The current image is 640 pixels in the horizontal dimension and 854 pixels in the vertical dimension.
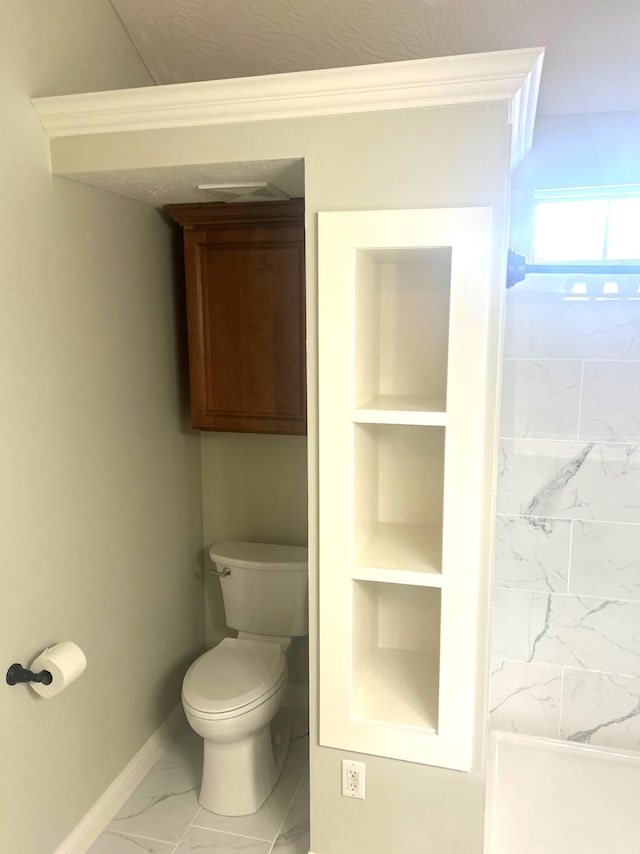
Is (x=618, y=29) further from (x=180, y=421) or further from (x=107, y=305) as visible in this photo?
(x=180, y=421)

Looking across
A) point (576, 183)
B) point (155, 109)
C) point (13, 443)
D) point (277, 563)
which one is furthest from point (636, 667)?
point (155, 109)

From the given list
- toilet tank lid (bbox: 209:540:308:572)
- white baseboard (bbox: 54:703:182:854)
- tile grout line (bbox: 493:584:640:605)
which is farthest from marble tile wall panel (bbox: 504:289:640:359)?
white baseboard (bbox: 54:703:182:854)

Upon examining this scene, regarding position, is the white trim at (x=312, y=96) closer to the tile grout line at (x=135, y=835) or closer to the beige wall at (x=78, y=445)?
the beige wall at (x=78, y=445)

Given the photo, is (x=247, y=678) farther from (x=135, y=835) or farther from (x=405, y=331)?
(x=405, y=331)

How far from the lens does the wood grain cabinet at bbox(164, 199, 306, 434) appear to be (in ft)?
7.32

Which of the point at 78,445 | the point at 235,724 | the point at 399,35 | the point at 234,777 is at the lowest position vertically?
the point at 234,777

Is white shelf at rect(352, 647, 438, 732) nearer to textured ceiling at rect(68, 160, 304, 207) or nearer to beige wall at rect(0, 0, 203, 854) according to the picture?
beige wall at rect(0, 0, 203, 854)

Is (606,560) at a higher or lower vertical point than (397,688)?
higher

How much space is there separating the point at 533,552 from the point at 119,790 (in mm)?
1634

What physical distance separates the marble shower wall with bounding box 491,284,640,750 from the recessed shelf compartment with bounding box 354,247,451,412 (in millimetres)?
470

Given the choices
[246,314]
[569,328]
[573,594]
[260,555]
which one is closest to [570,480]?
[573,594]

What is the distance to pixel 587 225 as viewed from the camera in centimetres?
224

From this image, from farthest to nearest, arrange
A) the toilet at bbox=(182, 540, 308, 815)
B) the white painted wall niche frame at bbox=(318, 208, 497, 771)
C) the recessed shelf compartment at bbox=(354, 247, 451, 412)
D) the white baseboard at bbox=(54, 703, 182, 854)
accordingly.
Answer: the toilet at bbox=(182, 540, 308, 815), the white baseboard at bbox=(54, 703, 182, 854), the recessed shelf compartment at bbox=(354, 247, 451, 412), the white painted wall niche frame at bbox=(318, 208, 497, 771)

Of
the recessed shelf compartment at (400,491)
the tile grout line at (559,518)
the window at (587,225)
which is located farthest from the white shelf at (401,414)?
the window at (587,225)
